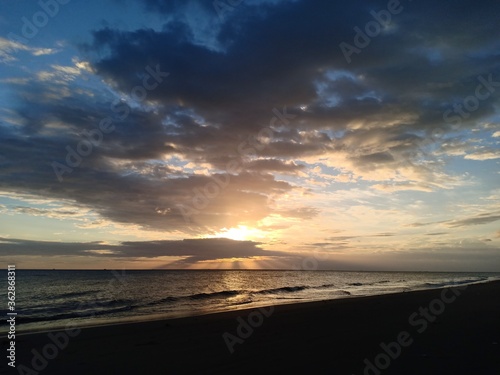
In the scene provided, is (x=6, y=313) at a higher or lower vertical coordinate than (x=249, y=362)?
lower

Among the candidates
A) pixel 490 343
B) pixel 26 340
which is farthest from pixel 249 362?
pixel 26 340

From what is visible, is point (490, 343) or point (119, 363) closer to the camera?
point (119, 363)

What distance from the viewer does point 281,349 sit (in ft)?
35.8

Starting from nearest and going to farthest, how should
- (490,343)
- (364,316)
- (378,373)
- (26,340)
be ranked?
(378,373) < (490,343) < (26,340) < (364,316)

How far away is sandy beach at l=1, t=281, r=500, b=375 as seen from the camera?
8.94m

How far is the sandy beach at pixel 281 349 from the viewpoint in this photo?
352 inches

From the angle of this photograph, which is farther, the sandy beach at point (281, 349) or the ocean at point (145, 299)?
the ocean at point (145, 299)

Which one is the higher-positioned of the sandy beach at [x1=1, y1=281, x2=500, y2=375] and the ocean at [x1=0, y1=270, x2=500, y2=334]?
the sandy beach at [x1=1, y1=281, x2=500, y2=375]

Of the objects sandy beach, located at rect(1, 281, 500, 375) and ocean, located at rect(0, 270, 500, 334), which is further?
ocean, located at rect(0, 270, 500, 334)

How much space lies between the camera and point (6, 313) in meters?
29.0

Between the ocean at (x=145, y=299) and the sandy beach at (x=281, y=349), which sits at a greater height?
the sandy beach at (x=281, y=349)

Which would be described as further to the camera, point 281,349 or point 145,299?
point 145,299

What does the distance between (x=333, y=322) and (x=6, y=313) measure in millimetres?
28167

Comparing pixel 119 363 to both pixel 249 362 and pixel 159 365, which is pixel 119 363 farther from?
pixel 249 362
